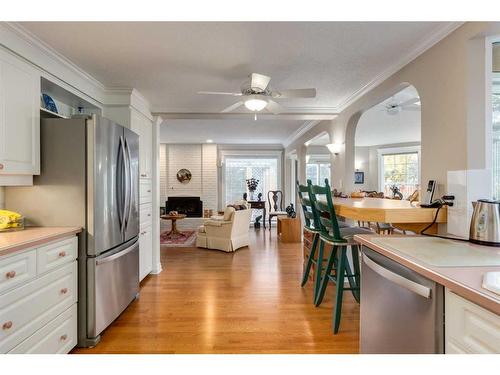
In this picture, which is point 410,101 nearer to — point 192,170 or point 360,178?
point 192,170

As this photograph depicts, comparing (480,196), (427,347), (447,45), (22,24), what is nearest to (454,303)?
(427,347)

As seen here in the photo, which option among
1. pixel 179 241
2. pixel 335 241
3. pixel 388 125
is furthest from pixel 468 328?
pixel 388 125

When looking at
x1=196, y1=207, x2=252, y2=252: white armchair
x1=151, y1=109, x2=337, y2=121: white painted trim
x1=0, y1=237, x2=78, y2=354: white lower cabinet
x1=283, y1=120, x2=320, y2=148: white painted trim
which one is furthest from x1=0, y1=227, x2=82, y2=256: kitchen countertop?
x1=283, y1=120, x2=320, y2=148: white painted trim

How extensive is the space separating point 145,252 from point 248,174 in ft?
16.2

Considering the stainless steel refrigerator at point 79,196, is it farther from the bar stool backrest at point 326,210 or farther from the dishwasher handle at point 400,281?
the dishwasher handle at point 400,281

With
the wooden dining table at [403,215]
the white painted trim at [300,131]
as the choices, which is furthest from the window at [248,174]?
the wooden dining table at [403,215]

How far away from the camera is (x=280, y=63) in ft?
7.63

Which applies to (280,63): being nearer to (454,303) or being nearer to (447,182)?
(447,182)

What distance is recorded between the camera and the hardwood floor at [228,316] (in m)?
2.00

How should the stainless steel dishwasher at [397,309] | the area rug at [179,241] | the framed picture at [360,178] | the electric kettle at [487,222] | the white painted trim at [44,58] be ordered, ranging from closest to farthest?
the stainless steel dishwasher at [397,309] < the electric kettle at [487,222] < the white painted trim at [44,58] < the area rug at [179,241] < the framed picture at [360,178]

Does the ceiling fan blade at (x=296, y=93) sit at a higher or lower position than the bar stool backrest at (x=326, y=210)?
higher

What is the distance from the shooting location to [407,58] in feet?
7.07

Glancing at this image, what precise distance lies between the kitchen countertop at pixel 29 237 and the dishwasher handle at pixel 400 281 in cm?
187
